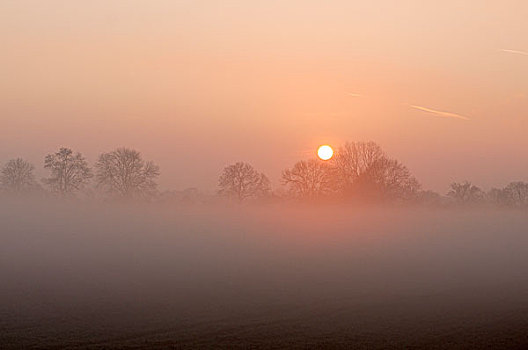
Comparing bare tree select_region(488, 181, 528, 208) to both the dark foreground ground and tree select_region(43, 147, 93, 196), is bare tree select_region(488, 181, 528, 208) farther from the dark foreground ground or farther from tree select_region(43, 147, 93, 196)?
tree select_region(43, 147, 93, 196)

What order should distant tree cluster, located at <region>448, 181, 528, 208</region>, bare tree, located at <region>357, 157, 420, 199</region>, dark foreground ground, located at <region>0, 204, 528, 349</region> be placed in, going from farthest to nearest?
distant tree cluster, located at <region>448, 181, 528, 208</region> → bare tree, located at <region>357, 157, 420, 199</region> → dark foreground ground, located at <region>0, 204, 528, 349</region>

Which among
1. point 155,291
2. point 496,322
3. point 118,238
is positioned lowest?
point 496,322

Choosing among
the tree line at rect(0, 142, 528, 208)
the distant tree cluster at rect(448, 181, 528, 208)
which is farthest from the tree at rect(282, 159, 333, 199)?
the distant tree cluster at rect(448, 181, 528, 208)

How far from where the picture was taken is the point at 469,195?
120m

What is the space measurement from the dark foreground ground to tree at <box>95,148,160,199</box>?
17.2 ft

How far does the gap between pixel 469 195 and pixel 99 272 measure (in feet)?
294

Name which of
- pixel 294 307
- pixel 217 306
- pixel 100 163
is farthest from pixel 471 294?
pixel 100 163

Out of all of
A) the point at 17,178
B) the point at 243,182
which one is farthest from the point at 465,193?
the point at 17,178

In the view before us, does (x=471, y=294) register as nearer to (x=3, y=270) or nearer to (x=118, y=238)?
(x=3, y=270)

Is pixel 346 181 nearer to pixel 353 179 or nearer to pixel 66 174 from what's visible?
pixel 353 179

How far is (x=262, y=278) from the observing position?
54969mm

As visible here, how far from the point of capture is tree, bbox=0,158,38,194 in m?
102

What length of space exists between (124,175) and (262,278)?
48153mm

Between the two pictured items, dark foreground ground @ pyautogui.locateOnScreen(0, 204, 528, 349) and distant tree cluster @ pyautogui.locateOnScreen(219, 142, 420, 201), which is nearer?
dark foreground ground @ pyautogui.locateOnScreen(0, 204, 528, 349)
